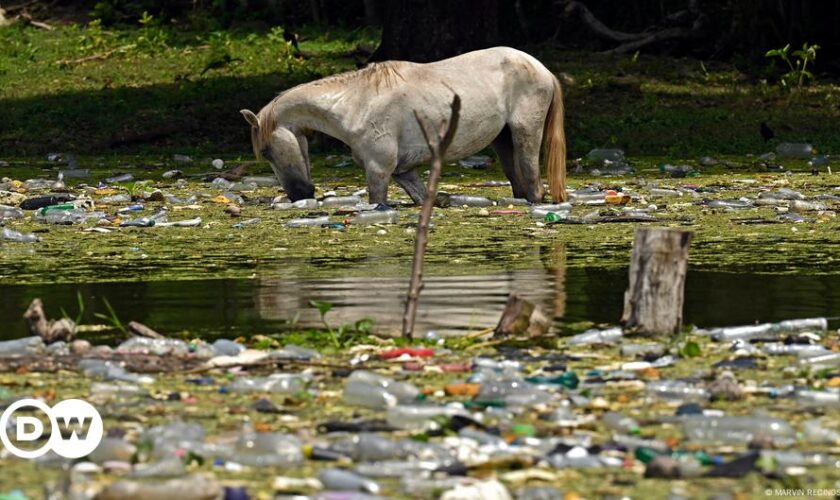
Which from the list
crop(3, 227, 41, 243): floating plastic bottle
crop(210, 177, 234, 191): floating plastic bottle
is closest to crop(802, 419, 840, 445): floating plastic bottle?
crop(3, 227, 41, 243): floating plastic bottle

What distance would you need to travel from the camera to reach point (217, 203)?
13.6 meters

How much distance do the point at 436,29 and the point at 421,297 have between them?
10214 millimetres

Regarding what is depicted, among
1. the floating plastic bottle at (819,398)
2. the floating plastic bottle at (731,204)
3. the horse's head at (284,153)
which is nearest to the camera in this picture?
the floating plastic bottle at (819,398)

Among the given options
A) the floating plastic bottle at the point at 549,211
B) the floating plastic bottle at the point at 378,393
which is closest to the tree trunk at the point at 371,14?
the floating plastic bottle at the point at 549,211

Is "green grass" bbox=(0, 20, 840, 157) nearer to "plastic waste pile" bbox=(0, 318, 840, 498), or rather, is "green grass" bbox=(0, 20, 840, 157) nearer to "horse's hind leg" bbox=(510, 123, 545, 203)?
"horse's hind leg" bbox=(510, 123, 545, 203)

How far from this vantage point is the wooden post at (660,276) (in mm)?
6961

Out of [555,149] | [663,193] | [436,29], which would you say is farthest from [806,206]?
[436,29]

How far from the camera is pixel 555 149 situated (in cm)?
1315

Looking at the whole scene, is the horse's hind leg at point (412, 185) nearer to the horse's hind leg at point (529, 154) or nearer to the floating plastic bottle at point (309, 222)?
the horse's hind leg at point (529, 154)

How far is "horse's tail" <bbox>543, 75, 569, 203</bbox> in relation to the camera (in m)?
13.1

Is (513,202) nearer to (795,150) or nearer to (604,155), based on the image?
(604,155)

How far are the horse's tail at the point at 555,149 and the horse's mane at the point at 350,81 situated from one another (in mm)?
1214

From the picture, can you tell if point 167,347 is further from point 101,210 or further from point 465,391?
point 101,210

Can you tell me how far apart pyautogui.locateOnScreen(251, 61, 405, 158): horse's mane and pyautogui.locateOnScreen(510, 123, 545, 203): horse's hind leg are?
1.00 meters
